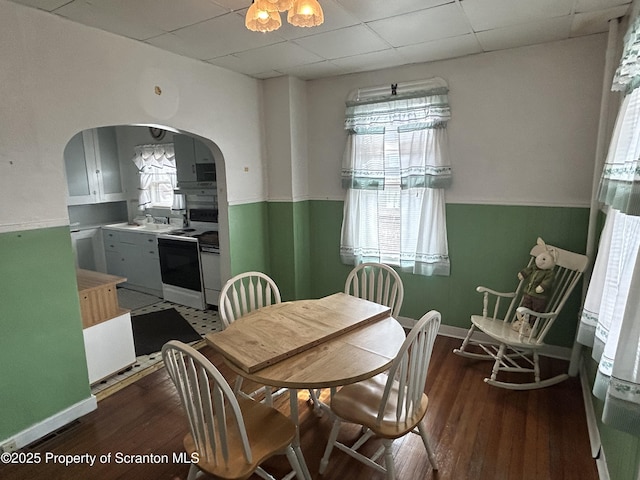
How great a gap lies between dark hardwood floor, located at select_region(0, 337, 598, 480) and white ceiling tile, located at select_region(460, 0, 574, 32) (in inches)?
97.1

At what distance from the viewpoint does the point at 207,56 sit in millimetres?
2943

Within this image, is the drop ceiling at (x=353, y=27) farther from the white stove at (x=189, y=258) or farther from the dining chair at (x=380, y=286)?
the white stove at (x=189, y=258)

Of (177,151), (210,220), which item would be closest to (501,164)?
(210,220)

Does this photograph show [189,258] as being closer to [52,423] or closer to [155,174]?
[155,174]

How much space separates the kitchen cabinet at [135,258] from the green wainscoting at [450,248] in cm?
156

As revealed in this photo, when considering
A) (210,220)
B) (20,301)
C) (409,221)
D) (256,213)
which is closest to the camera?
(20,301)

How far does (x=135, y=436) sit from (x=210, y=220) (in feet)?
8.27

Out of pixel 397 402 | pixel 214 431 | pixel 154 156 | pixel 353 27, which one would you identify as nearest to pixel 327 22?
pixel 353 27

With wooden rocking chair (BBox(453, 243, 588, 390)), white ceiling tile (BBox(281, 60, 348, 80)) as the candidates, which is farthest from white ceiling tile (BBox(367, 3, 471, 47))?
wooden rocking chair (BBox(453, 243, 588, 390))

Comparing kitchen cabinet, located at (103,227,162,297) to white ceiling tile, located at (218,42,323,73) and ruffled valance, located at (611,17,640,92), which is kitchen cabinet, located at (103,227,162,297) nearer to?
white ceiling tile, located at (218,42,323,73)

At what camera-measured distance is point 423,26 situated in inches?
94.7

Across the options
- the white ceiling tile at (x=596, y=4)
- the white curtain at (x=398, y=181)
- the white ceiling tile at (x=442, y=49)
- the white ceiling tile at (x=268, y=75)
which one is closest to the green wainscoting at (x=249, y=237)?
the white curtain at (x=398, y=181)

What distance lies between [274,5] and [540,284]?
2.57 metres

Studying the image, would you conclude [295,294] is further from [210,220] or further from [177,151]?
[177,151]
